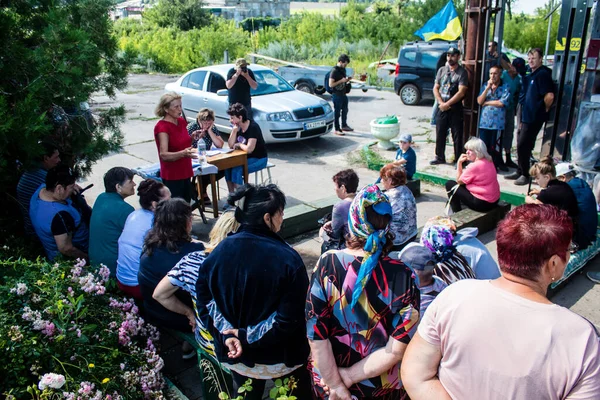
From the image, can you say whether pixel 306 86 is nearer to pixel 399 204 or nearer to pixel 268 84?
pixel 268 84

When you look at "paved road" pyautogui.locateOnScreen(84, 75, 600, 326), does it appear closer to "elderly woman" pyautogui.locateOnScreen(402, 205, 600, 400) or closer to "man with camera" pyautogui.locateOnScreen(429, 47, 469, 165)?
"man with camera" pyautogui.locateOnScreen(429, 47, 469, 165)

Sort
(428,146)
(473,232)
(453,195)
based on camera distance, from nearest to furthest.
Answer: (473,232)
(453,195)
(428,146)

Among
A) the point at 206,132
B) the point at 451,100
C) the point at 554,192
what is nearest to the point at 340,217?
the point at 554,192

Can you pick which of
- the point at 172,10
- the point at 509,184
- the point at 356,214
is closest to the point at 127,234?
the point at 356,214

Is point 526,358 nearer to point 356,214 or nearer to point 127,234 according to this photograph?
point 356,214

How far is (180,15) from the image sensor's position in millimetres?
36719

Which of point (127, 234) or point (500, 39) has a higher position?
point (500, 39)

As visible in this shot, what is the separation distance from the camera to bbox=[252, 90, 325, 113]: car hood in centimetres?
1037

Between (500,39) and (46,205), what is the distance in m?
7.96

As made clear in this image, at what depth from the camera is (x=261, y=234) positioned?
2703mm

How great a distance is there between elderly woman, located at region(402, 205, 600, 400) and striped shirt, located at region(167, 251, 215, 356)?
1.57 meters

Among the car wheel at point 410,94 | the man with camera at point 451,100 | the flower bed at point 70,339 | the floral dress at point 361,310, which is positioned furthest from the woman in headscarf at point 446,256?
the car wheel at point 410,94

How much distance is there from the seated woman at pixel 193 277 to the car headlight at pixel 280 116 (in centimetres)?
703

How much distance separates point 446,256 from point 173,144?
370cm
